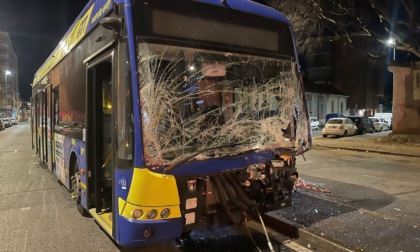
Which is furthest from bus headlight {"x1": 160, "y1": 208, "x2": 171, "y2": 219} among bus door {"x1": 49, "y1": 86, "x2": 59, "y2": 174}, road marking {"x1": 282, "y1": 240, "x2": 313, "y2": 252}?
bus door {"x1": 49, "y1": 86, "x2": 59, "y2": 174}

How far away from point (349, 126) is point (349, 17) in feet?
27.7

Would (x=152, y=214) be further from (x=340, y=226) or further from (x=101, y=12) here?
(x=340, y=226)

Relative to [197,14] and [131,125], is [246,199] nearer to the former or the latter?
[131,125]

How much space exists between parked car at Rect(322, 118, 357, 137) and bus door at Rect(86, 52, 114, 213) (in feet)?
72.8

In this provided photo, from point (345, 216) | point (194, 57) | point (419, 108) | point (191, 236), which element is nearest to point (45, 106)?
point (191, 236)

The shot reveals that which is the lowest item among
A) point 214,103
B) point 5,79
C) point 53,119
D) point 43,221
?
point 43,221

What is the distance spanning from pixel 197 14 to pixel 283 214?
358 centimetres

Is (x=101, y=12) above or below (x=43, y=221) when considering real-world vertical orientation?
above

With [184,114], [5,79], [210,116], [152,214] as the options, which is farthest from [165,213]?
[5,79]

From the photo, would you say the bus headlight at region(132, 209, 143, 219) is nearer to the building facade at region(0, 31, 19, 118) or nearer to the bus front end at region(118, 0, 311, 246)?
the bus front end at region(118, 0, 311, 246)

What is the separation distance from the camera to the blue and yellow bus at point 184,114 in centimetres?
361

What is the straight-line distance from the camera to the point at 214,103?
4.28 m

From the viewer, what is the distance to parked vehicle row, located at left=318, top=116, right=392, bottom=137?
81.4 feet

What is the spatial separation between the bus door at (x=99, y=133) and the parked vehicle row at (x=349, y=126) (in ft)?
72.8
